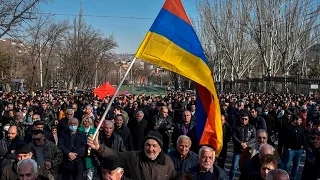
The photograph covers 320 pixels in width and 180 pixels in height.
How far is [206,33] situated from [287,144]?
131ft

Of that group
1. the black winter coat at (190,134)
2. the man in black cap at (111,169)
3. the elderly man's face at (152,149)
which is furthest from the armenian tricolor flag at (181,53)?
the man in black cap at (111,169)

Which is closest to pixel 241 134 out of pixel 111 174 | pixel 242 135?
pixel 242 135

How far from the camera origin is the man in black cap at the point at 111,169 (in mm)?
3463

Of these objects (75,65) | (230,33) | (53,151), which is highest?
(230,33)

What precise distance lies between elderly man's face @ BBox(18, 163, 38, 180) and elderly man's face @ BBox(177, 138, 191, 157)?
6.13 ft

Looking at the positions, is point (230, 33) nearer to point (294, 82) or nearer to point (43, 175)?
point (294, 82)

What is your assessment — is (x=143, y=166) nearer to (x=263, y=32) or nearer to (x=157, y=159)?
(x=157, y=159)

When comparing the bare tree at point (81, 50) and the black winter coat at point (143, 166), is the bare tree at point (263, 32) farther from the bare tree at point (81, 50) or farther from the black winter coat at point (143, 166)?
the black winter coat at point (143, 166)

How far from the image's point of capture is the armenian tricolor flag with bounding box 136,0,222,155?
16.6 ft

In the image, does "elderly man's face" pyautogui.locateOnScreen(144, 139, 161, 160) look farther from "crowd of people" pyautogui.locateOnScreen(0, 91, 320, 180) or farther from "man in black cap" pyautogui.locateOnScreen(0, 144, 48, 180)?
"man in black cap" pyautogui.locateOnScreen(0, 144, 48, 180)

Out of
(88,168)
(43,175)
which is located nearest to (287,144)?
(88,168)

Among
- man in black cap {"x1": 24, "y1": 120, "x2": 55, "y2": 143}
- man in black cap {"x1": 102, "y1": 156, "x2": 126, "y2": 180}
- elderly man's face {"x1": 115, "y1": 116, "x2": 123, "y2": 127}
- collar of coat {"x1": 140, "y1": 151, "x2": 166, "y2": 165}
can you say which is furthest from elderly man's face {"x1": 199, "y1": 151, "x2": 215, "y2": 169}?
elderly man's face {"x1": 115, "y1": 116, "x2": 123, "y2": 127}

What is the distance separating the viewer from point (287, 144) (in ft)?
26.4

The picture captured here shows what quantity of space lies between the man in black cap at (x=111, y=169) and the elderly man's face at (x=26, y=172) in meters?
0.75
